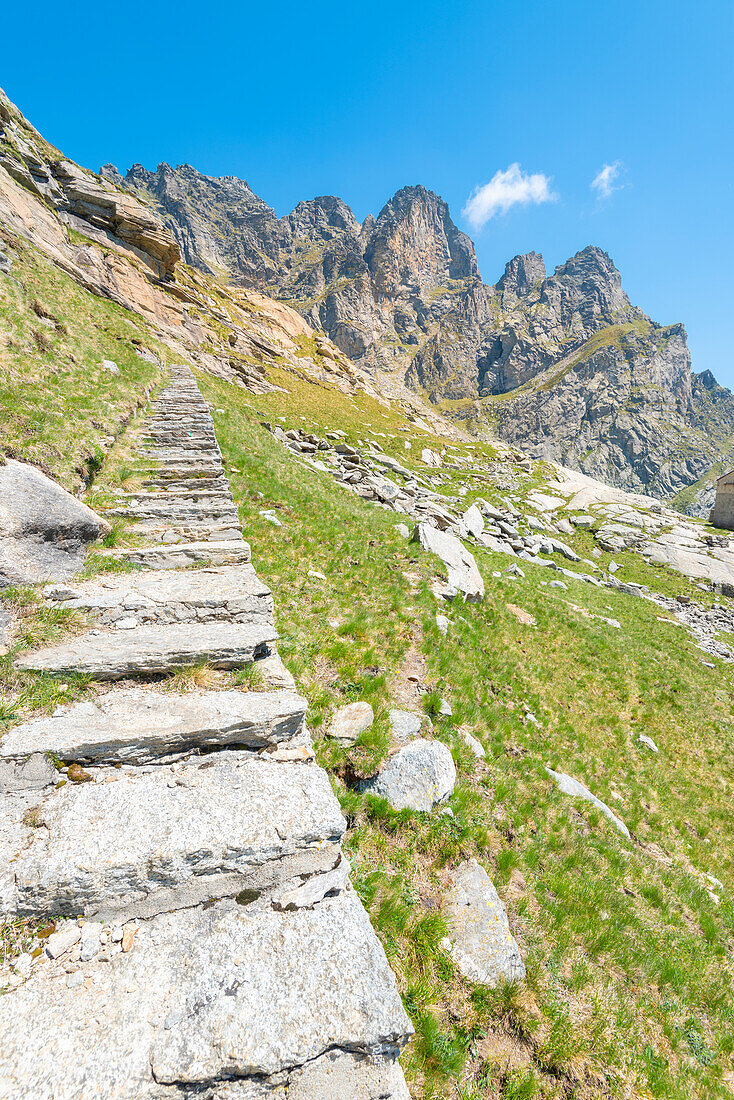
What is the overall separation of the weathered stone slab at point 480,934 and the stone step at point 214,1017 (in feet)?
5.93

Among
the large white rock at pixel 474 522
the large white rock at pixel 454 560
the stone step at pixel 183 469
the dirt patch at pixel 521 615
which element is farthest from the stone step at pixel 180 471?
the large white rock at pixel 474 522

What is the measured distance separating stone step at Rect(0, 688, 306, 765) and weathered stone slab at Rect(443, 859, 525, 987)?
298 centimetres

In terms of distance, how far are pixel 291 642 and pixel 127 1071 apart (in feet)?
19.1

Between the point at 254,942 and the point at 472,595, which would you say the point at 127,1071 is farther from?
the point at 472,595

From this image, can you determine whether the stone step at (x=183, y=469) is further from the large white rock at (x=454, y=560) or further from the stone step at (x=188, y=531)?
the large white rock at (x=454, y=560)

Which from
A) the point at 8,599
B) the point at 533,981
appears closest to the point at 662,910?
the point at 533,981

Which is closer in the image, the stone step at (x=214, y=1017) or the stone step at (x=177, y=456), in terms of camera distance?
the stone step at (x=214, y=1017)

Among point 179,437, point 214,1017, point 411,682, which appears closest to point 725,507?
point 411,682

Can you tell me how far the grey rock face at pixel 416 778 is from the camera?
234 inches

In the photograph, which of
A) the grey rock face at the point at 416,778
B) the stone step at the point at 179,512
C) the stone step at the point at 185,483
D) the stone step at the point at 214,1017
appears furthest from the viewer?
the stone step at the point at 185,483

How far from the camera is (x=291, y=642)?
812 cm

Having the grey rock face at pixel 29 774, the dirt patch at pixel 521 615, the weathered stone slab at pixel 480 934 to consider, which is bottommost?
the dirt patch at pixel 521 615

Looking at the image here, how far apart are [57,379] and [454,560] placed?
51.2ft

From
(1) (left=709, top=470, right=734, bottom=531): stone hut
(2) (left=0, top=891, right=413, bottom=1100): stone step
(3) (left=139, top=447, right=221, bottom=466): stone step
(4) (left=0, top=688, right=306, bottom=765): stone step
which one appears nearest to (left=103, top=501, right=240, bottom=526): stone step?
(3) (left=139, top=447, right=221, bottom=466): stone step
